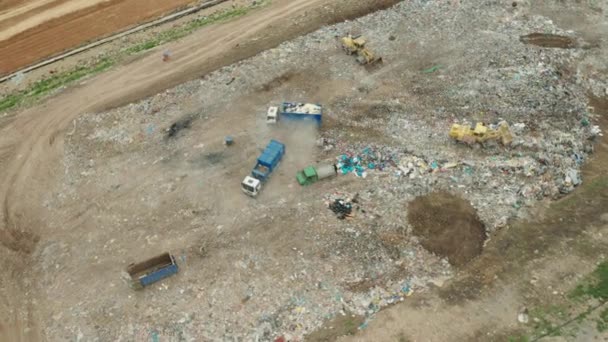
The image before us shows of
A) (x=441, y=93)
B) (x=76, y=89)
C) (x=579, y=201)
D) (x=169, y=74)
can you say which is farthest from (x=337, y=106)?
(x=76, y=89)

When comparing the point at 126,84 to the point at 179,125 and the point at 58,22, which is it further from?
the point at 58,22

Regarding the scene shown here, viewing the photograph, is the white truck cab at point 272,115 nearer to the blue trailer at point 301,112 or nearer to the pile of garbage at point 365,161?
the blue trailer at point 301,112

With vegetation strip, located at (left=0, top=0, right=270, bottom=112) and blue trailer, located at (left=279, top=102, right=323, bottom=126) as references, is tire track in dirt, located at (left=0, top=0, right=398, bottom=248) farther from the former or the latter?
blue trailer, located at (left=279, top=102, right=323, bottom=126)

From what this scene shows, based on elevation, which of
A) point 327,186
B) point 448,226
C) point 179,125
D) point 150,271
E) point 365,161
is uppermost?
point 179,125

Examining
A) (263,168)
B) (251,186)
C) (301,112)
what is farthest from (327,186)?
(301,112)

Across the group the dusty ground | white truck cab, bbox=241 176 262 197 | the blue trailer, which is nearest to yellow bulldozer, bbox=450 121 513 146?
the blue trailer

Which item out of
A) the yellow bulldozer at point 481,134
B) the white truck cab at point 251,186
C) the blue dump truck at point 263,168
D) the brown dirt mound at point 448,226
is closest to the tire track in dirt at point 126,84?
the blue dump truck at point 263,168
